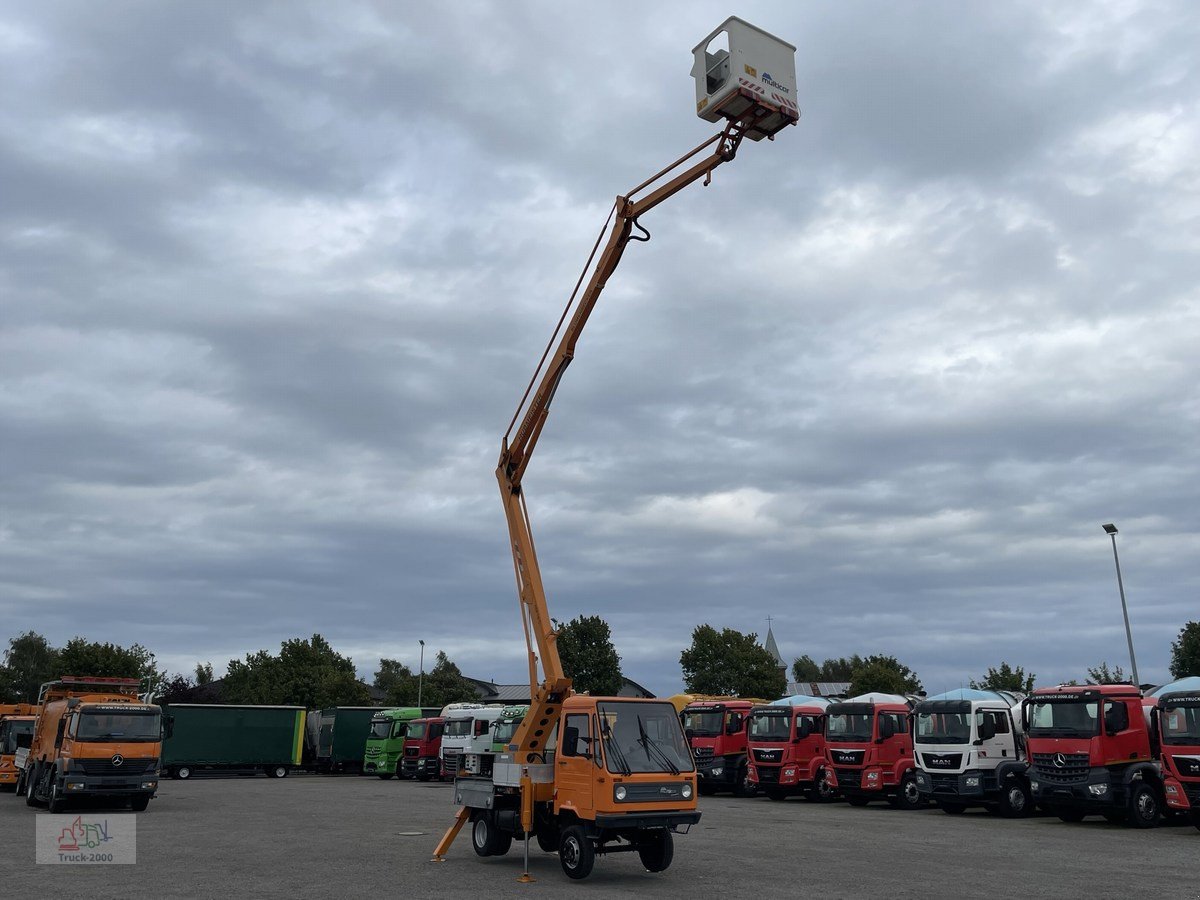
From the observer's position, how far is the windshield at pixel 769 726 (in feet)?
98.6

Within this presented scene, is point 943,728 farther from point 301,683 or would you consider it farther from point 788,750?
point 301,683

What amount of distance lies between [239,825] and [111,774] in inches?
165

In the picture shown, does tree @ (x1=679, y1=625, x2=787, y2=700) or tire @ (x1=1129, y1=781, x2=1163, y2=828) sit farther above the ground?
tree @ (x1=679, y1=625, x2=787, y2=700)

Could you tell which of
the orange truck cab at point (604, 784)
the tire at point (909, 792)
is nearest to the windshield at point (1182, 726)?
the tire at point (909, 792)

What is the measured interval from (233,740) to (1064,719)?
3482cm

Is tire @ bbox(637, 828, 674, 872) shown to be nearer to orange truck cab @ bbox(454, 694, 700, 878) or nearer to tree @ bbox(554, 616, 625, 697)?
orange truck cab @ bbox(454, 694, 700, 878)

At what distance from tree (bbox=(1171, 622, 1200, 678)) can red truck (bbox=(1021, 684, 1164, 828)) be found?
36.5m

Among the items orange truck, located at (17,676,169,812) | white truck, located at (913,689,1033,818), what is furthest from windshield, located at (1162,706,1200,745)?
orange truck, located at (17,676,169,812)

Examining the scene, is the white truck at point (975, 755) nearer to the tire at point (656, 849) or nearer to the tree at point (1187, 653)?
the tire at point (656, 849)

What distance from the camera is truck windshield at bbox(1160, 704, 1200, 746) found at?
19.1 m

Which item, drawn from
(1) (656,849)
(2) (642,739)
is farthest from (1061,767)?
(2) (642,739)

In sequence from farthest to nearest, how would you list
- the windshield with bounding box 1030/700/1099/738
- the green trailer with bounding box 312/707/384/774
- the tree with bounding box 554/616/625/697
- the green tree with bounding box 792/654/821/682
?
the green tree with bounding box 792/654/821/682 → the tree with bounding box 554/616/625/697 → the green trailer with bounding box 312/707/384/774 → the windshield with bounding box 1030/700/1099/738

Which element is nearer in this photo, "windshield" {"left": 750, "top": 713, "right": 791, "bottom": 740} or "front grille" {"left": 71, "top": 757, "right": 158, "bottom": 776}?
"front grille" {"left": 71, "top": 757, "right": 158, "bottom": 776}

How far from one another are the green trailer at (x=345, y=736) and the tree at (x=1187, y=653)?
41.7 meters
